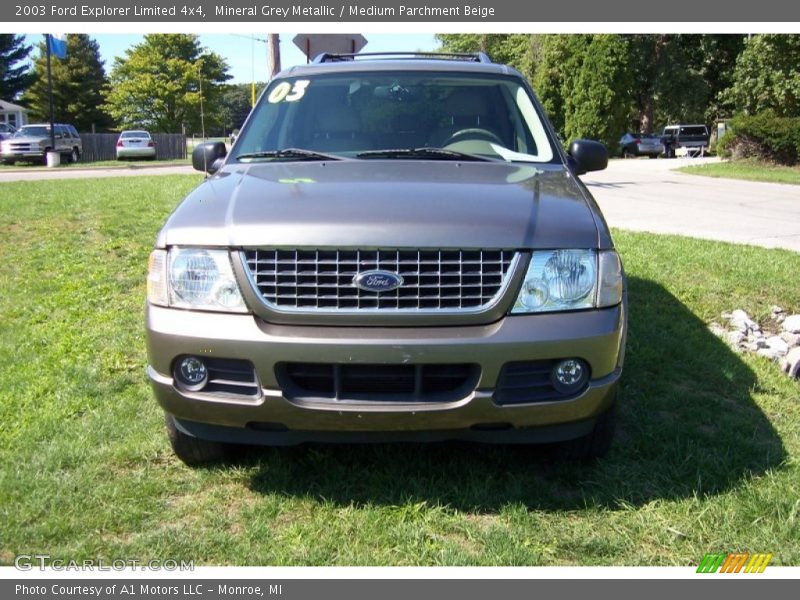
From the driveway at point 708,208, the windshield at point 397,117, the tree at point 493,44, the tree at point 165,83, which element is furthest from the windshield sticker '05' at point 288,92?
the tree at point 165,83

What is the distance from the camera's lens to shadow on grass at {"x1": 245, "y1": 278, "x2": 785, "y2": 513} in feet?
10.0

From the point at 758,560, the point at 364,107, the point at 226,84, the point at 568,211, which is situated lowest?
the point at 758,560

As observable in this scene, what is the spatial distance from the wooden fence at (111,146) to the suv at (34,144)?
250cm

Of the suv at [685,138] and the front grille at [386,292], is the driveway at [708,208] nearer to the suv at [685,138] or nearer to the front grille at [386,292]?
the front grille at [386,292]

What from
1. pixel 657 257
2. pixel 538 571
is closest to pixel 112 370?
pixel 538 571

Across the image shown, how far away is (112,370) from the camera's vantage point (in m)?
4.43

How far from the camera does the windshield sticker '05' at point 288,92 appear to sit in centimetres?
421

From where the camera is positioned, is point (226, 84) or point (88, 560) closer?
point (88, 560)

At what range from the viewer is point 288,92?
4.25 meters

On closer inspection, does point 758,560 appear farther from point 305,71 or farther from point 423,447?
point 305,71

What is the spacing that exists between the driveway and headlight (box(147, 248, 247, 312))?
7368 mm

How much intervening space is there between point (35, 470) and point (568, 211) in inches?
99.1

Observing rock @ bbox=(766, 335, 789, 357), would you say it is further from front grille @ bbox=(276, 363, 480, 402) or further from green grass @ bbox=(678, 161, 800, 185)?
green grass @ bbox=(678, 161, 800, 185)

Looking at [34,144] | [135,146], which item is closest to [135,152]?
[135,146]
